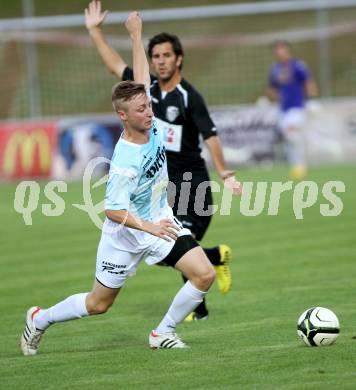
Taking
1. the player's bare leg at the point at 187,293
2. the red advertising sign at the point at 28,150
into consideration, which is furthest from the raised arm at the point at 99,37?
the red advertising sign at the point at 28,150

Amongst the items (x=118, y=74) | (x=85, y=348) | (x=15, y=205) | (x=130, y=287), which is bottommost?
(x=15, y=205)

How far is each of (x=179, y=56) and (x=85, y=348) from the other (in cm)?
272

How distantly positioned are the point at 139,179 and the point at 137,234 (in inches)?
15.8

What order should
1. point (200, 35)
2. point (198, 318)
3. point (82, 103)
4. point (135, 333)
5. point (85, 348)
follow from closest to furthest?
point (85, 348) → point (135, 333) → point (198, 318) → point (82, 103) → point (200, 35)

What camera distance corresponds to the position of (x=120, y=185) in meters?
7.38

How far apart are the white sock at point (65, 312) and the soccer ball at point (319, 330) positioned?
5.24 ft

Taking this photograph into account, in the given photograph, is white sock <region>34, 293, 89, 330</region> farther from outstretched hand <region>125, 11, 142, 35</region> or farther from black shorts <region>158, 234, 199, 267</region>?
outstretched hand <region>125, 11, 142, 35</region>

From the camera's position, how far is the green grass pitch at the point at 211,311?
6.73 m

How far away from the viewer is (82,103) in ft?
90.7

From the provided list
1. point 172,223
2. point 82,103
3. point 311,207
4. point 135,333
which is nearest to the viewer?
point 172,223

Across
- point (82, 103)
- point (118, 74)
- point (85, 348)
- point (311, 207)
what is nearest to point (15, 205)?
point (311, 207)

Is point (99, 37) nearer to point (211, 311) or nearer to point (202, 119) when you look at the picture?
point (202, 119)

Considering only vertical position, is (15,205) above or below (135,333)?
below

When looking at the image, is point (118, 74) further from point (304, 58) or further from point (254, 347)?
point (304, 58)
